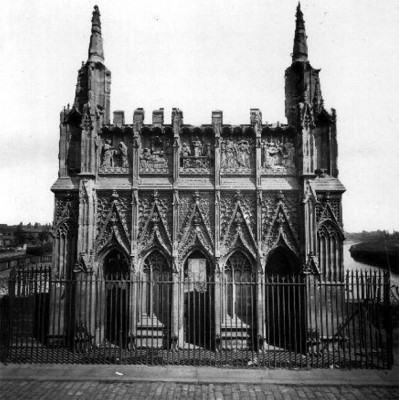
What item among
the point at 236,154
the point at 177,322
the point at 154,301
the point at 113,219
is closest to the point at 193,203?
the point at 236,154

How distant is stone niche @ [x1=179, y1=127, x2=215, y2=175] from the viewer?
13570 millimetres

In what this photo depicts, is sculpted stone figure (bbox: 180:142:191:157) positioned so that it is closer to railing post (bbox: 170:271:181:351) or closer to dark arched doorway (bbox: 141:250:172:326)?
dark arched doorway (bbox: 141:250:172:326)

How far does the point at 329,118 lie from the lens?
13.4m

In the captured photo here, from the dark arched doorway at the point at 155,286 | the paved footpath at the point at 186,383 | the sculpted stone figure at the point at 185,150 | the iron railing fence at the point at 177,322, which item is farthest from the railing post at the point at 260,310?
the sculpted stone figure at the point at 185,150

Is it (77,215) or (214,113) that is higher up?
(214,113)

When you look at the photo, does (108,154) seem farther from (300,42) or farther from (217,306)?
(300,42)

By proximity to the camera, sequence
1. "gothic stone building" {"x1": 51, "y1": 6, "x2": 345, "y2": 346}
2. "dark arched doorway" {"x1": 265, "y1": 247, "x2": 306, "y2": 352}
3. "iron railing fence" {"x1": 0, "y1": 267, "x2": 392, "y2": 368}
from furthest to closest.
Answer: "gothic stone building" {"x1": 51, "y1": 6, "x2": 345, "y2": 346}, "dark arched doorway" {"x1": 265, "y1": 247, "x2": 306, "y2": 352}, "iron railing fence" {"x1": 0, "y1": 267, "x2": 392, "y2": 368}

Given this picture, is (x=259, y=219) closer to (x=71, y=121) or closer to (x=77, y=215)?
(x=77, y=215)

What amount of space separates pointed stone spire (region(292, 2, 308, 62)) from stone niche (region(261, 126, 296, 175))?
2.79 metres

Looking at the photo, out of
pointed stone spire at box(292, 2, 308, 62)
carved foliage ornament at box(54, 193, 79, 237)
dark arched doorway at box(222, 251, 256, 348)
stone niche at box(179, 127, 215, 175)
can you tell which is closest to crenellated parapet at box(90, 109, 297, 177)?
stone niche at box(179, 127, 215, 175)

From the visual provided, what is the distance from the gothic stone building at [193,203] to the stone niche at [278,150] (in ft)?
0.12

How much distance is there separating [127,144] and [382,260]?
34.4 metres

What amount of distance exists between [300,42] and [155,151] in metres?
6.95

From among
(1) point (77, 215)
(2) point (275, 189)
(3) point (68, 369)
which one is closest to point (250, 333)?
(2) point (275, 189)
